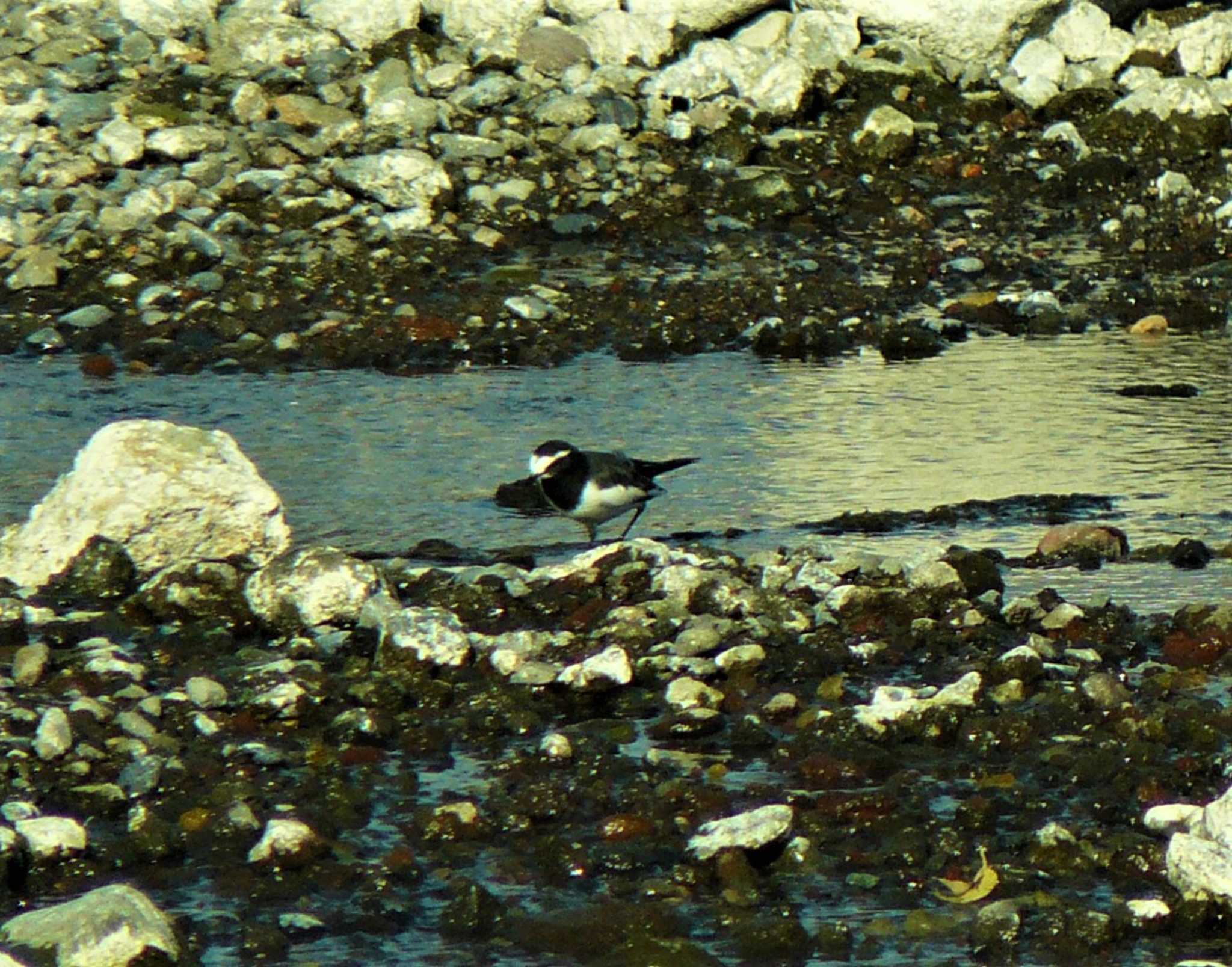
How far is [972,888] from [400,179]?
877 cm

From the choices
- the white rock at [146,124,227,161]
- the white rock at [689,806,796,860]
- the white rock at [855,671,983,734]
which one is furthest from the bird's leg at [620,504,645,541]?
the white rock at [146,124,227,161]

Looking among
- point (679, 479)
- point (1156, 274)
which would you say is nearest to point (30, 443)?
point (679, 479)

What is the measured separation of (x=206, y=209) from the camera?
1223 cm

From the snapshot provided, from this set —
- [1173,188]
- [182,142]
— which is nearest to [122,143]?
[182,142]

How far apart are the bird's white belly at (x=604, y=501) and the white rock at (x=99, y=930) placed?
3.16 meters

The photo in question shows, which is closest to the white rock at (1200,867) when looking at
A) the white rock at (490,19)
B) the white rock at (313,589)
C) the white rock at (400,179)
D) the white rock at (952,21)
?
the white rock at (313,589)

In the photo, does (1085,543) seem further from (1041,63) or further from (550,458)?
(1041,63)

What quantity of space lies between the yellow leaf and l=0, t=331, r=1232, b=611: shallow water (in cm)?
195

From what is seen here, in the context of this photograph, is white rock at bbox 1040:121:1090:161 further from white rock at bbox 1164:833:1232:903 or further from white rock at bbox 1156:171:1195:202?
white rock at bbox 1164:833:1232:903

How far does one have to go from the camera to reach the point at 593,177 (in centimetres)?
1296

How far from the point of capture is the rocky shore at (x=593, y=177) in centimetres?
1090

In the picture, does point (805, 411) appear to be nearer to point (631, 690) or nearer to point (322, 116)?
point (631, 690)

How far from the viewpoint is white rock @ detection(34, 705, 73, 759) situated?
4.83 meters

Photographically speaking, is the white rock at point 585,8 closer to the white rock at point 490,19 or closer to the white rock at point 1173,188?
the white rock at point 490,19
